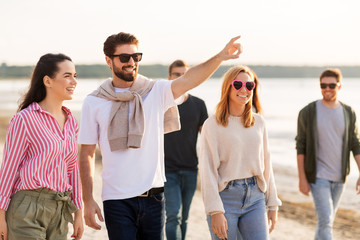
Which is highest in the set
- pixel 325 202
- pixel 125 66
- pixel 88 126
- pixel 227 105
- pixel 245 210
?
pixel 125 66

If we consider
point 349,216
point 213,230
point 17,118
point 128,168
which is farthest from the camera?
point 349,216

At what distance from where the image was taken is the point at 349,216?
9.78m

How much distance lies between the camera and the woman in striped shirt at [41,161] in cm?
361

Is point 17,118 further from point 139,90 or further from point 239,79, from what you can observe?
point 239,79

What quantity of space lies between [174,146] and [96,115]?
226 cm

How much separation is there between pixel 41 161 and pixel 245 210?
1.69 m

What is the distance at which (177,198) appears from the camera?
6125mm

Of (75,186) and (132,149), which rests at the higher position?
(132,149)

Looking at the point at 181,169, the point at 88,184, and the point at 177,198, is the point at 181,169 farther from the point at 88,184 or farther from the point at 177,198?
the point at 88,184

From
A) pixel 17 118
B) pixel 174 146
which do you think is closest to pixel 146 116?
pixel 17 118

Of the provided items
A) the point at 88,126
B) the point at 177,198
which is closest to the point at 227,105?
the point at 88,126

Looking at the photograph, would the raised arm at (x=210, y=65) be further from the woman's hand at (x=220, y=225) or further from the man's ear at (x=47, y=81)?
the woman's hand at (x=220, y=225)

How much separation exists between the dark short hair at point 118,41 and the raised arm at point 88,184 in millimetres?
760

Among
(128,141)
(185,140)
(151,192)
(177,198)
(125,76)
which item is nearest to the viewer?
(128,141)
